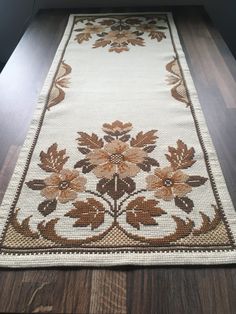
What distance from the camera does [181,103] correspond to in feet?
2.89

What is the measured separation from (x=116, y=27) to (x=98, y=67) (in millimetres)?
335

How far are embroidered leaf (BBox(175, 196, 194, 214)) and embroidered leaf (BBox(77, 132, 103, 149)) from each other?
0.23 m

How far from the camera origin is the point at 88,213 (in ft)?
1.96

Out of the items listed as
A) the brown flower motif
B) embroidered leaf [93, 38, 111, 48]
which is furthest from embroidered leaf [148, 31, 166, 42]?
the brown flower motif

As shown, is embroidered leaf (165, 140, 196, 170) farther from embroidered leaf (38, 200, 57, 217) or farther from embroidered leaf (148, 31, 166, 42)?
embroidered leaf (148, 31, 166, 42)

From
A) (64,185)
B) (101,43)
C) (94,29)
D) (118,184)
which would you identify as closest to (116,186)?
(118,184)

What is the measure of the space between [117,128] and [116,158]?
0.11 metres

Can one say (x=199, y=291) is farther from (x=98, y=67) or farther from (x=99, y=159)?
(x=98, y=67)

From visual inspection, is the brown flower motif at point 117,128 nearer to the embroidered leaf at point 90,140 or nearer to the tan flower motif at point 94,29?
the embroidered leaf at point 90,140

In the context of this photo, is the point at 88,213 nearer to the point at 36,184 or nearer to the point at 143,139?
the point at 36,184

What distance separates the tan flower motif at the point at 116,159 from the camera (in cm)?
68

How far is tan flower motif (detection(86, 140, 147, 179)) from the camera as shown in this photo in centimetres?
68

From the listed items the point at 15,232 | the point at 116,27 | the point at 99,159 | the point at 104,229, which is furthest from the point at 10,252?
the point at 116,27

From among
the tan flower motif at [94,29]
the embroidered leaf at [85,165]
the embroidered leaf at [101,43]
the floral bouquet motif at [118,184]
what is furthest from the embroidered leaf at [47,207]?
the tan flower motif at [94,29]
